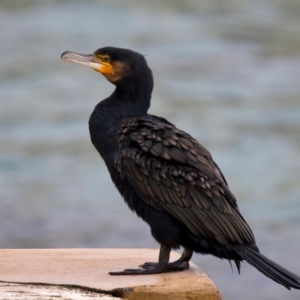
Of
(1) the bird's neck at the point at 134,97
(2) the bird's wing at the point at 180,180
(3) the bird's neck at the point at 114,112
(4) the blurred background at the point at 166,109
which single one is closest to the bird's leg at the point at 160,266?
(2) the bird's wing at the point at 180,180

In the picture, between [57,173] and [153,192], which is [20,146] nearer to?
[57,173]

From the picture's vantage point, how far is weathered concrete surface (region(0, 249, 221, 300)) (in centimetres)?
571

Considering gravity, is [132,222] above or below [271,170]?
below

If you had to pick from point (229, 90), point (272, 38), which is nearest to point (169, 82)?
point (229, 90)

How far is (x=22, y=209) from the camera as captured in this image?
40.2 feet

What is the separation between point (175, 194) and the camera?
6.22 m

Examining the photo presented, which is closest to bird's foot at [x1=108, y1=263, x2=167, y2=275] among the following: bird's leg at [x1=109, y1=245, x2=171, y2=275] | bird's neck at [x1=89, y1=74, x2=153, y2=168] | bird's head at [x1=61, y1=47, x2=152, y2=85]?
bird's leg at [x1=109, y1=245, x2=171, y2=275]

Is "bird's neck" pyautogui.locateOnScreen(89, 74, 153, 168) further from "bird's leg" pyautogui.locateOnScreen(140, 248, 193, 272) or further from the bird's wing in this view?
"bird's leg" pyautogui.locateOnScreen(140, 248, 193, 272)

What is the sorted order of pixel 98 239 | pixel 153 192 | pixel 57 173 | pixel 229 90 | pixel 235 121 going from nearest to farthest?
1. pixel 153 192
2. pixel 98 239
3. pixel 57 173
4. pixel 235 121
5. pixel 229 90

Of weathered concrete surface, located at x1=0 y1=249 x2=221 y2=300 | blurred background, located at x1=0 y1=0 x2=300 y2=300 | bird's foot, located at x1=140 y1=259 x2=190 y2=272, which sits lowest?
weathered concrete surface, located at x1=0 y1=249 x2=221 y2=300

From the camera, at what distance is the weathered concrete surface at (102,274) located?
571 centimetres

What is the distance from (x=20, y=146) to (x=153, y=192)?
7878 mm

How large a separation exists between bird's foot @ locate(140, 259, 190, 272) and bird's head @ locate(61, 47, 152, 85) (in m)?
1.21

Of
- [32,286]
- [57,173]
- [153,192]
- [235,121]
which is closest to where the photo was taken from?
[32,286]
